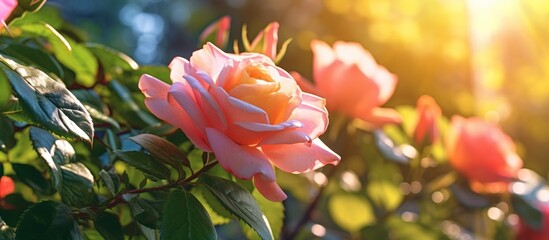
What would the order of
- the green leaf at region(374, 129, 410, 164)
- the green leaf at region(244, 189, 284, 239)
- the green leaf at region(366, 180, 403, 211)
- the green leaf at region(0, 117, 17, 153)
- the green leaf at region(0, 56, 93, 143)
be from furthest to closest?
the green leaf at region(366, 180, 403, 211) < the green leaf at region(374, 129, 410, 164) < the green leaf at region(244, 189, 284, 239) < the green leaf at region(0, 117, 17, 153) < the green leaf at region(0, 56, 93, 143)

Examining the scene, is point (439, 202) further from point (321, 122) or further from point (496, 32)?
point (496, 32)

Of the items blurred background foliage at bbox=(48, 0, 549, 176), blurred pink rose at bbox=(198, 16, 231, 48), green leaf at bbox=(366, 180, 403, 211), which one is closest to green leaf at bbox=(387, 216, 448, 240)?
green leaf at bbox=(366, 180, 403, 211)

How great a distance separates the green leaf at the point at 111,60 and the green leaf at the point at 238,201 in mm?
203

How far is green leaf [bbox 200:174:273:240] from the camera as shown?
0.43 metres

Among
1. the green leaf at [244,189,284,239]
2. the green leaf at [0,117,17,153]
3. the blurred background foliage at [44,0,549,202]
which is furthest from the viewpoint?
the blurred background foliage at [44,0,549,202]

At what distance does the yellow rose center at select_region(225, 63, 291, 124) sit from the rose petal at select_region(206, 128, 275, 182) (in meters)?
0.03

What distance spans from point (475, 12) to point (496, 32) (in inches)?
6.5

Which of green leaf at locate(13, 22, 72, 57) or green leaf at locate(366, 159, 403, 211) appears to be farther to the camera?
green leaf at locate(366, 159, 403, 211)

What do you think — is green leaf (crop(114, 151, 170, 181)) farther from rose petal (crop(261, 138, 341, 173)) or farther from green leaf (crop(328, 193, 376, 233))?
green leaf (crop(328, 193, 376, 233))

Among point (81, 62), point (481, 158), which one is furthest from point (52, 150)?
point (481, 158)

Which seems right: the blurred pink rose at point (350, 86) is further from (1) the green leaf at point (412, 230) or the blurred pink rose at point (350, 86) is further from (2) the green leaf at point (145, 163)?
(2) the green leaf at point (145, 163)

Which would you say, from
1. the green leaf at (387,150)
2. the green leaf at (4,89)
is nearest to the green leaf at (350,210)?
the green leaf at (387,150)

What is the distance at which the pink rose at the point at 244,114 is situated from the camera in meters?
0.43

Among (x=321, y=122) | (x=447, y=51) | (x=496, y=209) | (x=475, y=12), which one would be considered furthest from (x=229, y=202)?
(x=475, y=12)
